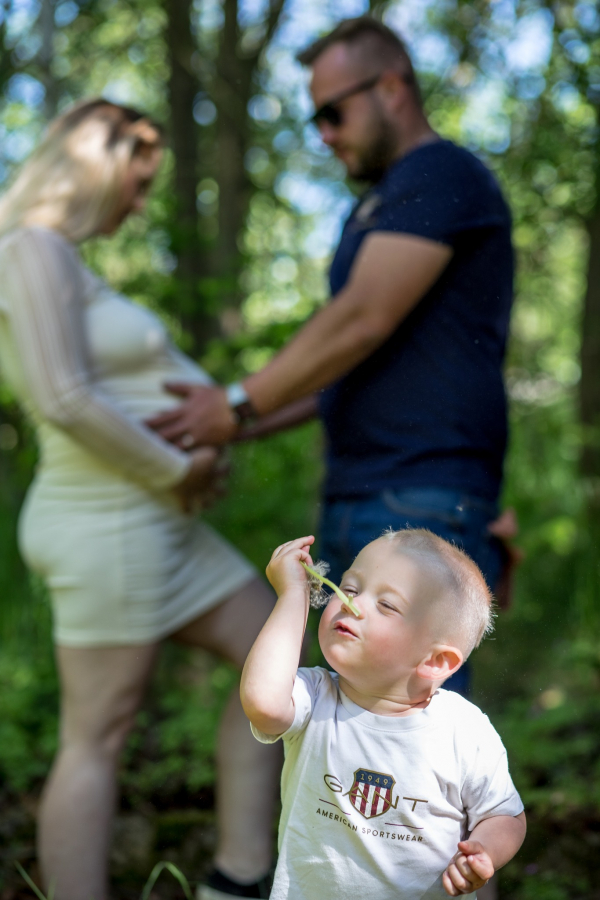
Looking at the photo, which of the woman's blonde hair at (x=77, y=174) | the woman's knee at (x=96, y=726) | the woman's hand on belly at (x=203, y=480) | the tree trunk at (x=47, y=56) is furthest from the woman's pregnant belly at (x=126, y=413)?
the tree trunk at (x=47, y=56)

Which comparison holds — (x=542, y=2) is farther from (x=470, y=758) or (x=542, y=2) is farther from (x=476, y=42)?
(x=470, y=758)

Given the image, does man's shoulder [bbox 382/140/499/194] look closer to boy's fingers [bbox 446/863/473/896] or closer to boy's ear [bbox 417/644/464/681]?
boy's ear [bbox 417/644/464/681]

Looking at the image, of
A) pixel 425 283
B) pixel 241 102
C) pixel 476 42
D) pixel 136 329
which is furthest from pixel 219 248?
pixel 425 283

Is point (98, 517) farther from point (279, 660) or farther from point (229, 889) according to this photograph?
point (279, 660)

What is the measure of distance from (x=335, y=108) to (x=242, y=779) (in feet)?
4.85

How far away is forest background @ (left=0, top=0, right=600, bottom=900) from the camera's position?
9.05 feet

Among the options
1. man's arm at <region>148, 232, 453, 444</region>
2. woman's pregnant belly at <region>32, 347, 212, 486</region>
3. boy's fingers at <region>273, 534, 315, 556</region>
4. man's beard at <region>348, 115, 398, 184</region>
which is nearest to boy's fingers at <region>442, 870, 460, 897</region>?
boy's fingers at <region>273, 534, 315, 556</region>

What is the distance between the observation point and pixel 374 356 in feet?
4.74

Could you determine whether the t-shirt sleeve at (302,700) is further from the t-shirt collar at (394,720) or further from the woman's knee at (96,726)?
the woman's knee at (96,726)

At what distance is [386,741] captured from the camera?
0.88 m

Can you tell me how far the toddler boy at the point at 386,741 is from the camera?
0.87m

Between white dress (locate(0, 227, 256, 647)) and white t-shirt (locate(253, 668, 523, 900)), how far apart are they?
103cm

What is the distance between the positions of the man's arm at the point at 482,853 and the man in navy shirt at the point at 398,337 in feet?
1.06

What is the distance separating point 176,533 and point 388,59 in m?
1.13
